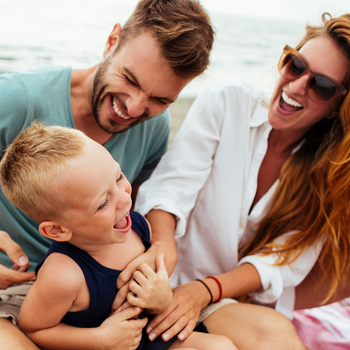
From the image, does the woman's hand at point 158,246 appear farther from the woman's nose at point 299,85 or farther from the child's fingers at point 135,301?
the woman's nose at point 299,85

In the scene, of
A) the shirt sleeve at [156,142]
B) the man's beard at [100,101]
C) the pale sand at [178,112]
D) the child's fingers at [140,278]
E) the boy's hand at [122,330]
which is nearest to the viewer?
the boy's hand at [122,330]

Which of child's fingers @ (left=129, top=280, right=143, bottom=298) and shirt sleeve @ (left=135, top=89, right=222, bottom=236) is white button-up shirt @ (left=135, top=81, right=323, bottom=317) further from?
child's fingers @ (left=129, top=280, right=143, bottom=298)

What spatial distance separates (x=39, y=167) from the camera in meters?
1.21

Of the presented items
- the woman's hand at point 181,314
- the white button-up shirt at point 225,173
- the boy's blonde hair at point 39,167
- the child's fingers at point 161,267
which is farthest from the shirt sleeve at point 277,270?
the boy's blonde hair at point 39,167

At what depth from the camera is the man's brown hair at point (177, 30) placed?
5.67 feet

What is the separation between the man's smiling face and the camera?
176 cm

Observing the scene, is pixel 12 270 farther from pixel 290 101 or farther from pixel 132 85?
pixel 290 101

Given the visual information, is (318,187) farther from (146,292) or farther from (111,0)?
(111,0)

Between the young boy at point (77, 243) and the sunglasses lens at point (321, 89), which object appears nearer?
the young boy at point (77, 243)

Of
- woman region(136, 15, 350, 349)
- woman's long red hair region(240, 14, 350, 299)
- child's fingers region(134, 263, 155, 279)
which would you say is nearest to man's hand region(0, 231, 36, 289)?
child's fingers region(134, 263, 155, 279)

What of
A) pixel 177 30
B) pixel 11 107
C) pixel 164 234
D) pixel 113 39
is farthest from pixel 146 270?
pixel 113 39

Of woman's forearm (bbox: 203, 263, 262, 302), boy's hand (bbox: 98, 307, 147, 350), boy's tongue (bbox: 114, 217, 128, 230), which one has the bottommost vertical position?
woman's forearm (bbox: 203, 263, 262, 302)

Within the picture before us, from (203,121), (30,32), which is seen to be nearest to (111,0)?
(30,32)

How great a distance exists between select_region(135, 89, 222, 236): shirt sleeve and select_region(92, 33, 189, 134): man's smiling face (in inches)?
13.3
